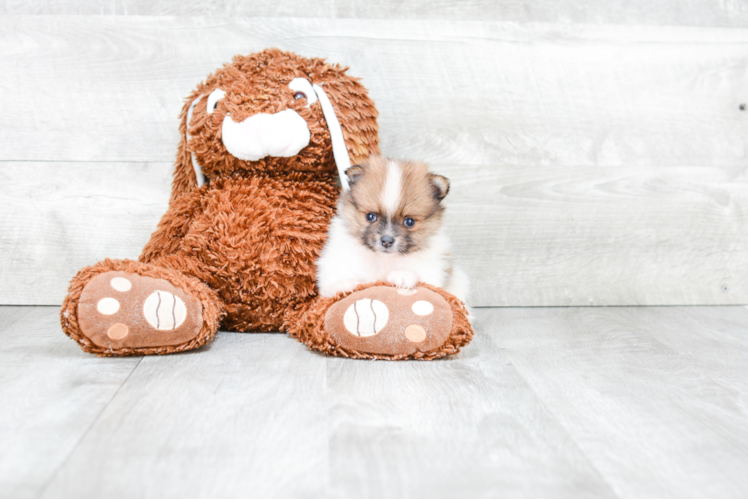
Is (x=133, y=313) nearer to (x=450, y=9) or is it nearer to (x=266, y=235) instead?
(x=266, y=235)

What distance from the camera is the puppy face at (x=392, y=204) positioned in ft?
4.64

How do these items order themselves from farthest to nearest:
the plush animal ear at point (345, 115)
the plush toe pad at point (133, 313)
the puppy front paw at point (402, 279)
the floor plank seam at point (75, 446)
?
the plush animal ear at point (345, 115)
the puppy front paw at point (402, 279)
the plush toe pad at point (133, 313)
the floor plank seam at point (75, 446)

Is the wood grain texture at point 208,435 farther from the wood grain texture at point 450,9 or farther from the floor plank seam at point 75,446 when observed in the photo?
the wood grain texture at point 450,9

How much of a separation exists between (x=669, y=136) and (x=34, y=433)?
6.44 ft

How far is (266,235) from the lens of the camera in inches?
59.2

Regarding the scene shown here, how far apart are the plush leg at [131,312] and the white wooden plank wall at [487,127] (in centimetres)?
57

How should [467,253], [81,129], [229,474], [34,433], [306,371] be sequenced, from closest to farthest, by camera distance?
1. [229,474]
2. [34,433]
3. [306,371]
4. [81,129]
5. [467,253]

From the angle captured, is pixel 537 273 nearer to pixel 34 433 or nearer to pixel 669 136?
pixel 669 136

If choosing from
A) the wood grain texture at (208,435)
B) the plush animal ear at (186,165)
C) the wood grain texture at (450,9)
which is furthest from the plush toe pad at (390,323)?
the wood grain texture at (450,9)

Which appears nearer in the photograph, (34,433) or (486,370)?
(34,433)

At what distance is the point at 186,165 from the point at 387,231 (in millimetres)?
636

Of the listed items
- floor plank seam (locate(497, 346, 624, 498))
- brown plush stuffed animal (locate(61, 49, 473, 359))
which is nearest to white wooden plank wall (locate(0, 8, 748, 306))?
brown plush stuffed animal (locate(61, 49, 473, 359))

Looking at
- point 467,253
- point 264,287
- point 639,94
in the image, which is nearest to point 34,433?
point 264,287

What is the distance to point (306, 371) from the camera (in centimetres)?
128
